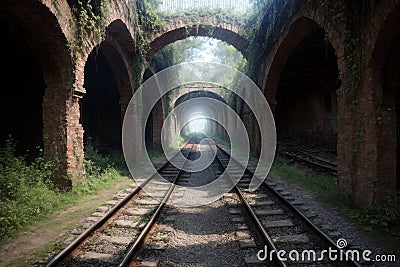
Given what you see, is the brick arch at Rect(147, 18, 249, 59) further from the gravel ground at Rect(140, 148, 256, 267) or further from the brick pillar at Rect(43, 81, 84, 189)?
the gravel ground at Rect(140, 148, 256, 267)

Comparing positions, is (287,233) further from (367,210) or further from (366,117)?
(366,117)

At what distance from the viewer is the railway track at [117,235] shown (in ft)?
13.0

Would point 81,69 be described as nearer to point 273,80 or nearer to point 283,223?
point 283,223

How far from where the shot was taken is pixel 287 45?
424 inches

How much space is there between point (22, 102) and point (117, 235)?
29.9 feet

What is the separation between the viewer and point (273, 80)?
43.3ft

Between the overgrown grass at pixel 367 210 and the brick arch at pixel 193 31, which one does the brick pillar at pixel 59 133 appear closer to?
the overgrown grass at pixel 367 210

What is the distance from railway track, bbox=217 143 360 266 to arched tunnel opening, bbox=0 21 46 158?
8.87 meters

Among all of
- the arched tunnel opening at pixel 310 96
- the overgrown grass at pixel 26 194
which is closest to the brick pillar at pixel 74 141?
the overgrown grass at pixel 26 194

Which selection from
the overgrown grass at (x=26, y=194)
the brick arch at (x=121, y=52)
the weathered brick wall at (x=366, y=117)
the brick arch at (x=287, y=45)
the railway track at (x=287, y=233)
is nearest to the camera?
the railway track at (x=287, y=233)

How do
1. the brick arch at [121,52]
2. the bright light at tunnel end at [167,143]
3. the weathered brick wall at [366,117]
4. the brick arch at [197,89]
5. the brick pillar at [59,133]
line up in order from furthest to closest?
the brick arch at [197,89] → the brick arch at [121,52] → the bright light at tunnel end at [167,143] → the brick pillar at [59,133] → the weathered brick wall at [366,117]

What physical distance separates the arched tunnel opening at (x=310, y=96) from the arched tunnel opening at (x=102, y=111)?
30.1ft

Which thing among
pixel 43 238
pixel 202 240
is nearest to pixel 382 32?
pixel 202 240

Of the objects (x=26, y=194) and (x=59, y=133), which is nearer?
(x=26, y=194)
